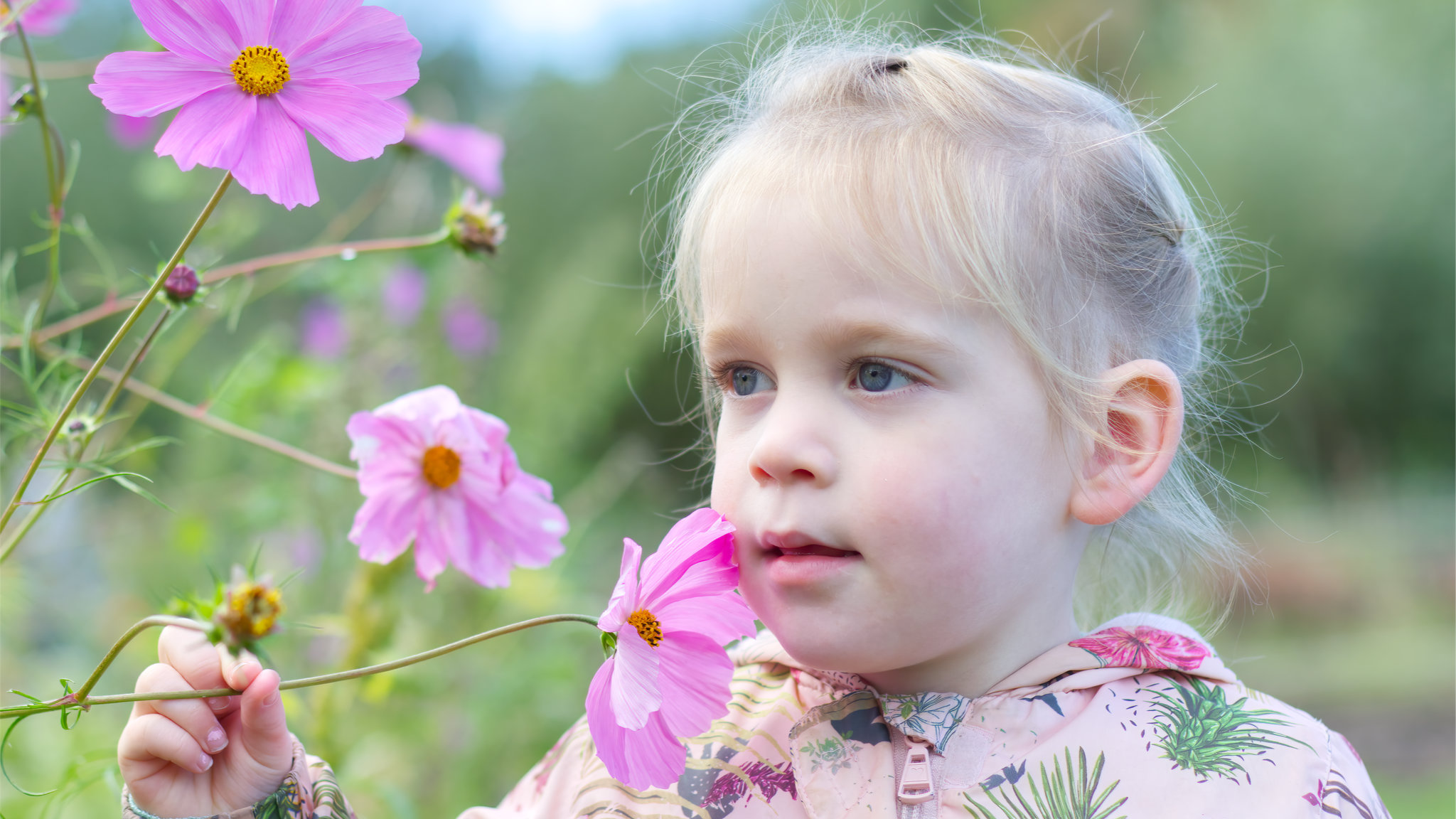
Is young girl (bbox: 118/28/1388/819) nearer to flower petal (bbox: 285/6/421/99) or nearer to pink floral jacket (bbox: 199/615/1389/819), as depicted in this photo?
pink floral jacket (bbox: 199/615/1389/819)

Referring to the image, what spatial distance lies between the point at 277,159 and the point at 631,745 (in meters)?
0.39

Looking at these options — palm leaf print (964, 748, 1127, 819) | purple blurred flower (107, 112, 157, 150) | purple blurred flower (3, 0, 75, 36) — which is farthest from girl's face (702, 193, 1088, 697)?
purple blurred flower (107, 112, 157, 150)

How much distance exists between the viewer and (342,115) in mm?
597

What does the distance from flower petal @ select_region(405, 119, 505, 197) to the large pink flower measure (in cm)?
60

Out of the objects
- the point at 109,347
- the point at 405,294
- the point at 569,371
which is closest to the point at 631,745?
the point at 109,347

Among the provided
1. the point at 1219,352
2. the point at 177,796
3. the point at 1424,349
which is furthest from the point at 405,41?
the point at 1424,349

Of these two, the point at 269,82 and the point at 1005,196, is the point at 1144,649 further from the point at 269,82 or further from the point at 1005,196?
the point at 269,82

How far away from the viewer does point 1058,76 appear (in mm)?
954

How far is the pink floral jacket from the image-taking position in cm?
78

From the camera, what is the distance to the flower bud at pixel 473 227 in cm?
81

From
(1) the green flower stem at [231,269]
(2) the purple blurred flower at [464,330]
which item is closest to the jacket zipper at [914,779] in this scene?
(1) the green flower stem at [231,269]

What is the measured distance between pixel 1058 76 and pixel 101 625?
1979 millimetres

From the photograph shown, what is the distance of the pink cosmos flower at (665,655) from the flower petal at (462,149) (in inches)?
25.4

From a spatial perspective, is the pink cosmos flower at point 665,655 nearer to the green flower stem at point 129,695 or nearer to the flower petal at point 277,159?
the green flower stem at point 129,695
